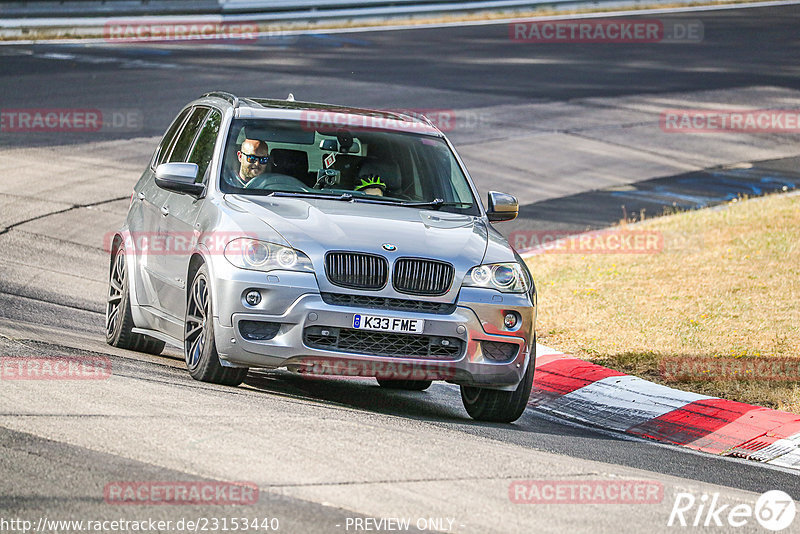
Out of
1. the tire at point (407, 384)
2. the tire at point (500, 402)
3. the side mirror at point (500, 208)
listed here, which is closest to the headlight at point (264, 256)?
the tire at point (500, 402)

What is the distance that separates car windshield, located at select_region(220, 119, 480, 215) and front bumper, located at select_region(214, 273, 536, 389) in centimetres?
109

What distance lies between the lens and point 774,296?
12094 millimetres

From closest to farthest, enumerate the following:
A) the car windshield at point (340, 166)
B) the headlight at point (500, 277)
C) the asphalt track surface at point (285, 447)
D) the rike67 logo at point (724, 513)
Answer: the asphalt track surface at point (285, 447)
the rike67 logo at point (724, 513)
the headlight at point (500, 277)
the car windshield at point (340, 166)

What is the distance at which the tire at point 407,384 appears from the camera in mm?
9664

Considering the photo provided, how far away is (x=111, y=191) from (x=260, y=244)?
9.71 metres

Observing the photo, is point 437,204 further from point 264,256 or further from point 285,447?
point 285,447

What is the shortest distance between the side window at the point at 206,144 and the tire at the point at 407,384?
222 cm

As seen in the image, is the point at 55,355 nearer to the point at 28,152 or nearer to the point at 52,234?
the point at 52,234

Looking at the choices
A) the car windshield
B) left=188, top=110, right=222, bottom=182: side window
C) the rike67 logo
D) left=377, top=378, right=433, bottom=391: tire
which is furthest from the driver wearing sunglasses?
the rike67 logo

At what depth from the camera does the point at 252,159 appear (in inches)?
338

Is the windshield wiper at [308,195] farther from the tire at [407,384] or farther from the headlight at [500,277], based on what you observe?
the tire at [407,384]

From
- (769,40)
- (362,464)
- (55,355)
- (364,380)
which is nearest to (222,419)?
(362,464)

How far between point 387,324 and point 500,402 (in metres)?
1.14

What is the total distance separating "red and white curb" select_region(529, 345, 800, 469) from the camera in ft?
27.1
